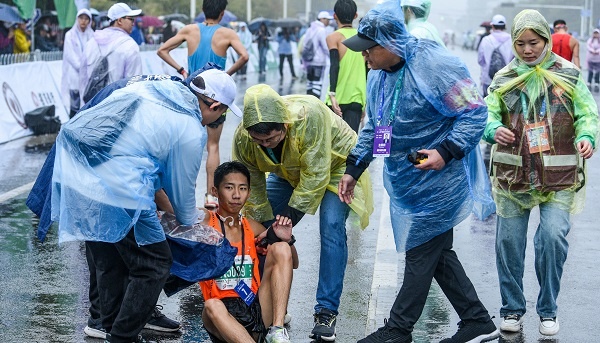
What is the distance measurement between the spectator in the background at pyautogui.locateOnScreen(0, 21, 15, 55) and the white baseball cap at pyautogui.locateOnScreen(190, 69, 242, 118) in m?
16.4

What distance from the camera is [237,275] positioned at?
570 cm

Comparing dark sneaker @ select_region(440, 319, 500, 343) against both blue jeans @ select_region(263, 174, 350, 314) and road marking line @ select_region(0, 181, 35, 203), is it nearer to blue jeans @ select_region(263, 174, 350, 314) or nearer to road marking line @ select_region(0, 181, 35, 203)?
blue jeans @ select_region(263, 174, 350, 314)

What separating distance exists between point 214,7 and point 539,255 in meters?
5.21

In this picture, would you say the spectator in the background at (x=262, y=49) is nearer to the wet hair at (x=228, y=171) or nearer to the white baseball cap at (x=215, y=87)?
the wet hair at (x=228, y=171)

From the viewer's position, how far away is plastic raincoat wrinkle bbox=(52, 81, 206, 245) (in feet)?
16.4

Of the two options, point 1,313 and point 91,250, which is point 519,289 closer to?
point 91,250

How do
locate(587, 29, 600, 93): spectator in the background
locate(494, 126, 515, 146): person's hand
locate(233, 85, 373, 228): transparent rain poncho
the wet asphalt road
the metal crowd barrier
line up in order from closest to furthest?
locate(233, 85, 373, 228): transparent rain poncho < locate(494, 126, 515, 146): person's hand < the wet asphalt road < the metal crowd barrier < locate(587, 29, 600, 93): spectator in the background

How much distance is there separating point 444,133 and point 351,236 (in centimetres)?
343

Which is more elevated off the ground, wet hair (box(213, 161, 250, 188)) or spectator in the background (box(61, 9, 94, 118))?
wet hair (box(213, 161, 250, 188))

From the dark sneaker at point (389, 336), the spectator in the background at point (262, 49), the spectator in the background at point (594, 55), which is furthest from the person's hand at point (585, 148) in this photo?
the spectator in the background at point (262, 49)

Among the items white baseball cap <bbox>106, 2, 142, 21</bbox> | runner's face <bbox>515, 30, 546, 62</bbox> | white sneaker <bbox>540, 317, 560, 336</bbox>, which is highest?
runner's face <bbox>515, 30, 546, 62</bbox>

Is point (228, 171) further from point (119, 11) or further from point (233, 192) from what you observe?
point (119, 11)

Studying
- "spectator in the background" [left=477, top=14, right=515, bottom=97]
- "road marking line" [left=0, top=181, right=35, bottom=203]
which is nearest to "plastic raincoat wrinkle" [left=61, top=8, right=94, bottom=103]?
"road marking line" [left=0, top=181, right=35, bottom=203]

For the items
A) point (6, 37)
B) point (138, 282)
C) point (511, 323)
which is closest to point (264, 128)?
point (138, 282)
